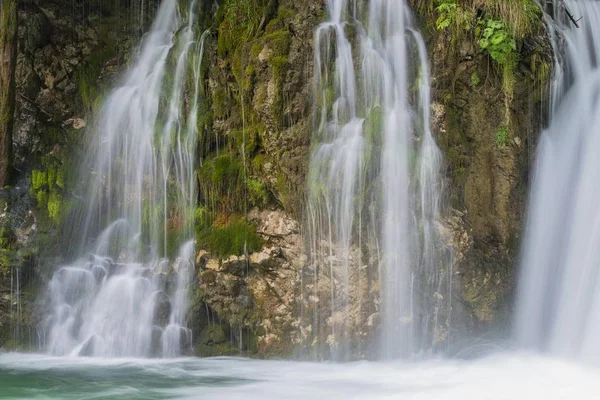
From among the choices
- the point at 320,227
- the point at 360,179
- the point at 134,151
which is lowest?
the point at 320,227

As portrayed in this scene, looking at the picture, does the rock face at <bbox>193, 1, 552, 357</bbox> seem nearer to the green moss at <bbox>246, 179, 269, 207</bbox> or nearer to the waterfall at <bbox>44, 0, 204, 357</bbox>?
the green moss at <bbox>246, 179, 269, 207</bbox>

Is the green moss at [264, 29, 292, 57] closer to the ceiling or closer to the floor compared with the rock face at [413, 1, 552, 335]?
closer to the ceiling

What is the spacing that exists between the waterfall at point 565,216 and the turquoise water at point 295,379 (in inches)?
26.6

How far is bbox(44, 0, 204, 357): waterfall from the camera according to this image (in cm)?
1054

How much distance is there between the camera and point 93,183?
11.9 m

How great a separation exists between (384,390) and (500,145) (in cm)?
408

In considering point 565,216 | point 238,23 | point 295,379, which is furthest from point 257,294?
point 565,216

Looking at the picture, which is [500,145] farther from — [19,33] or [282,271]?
[19,33]

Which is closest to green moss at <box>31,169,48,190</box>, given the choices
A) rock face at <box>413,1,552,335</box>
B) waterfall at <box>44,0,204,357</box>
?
waterfall at <box>44,0,204,357</box>

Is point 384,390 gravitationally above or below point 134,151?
below

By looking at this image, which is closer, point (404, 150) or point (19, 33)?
point (404, 150)

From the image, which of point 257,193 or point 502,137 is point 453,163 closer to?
point 502,137

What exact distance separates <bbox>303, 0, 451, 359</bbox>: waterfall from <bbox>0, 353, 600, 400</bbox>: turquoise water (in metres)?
0.58

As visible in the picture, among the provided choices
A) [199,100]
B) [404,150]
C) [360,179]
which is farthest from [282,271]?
[199,100]
